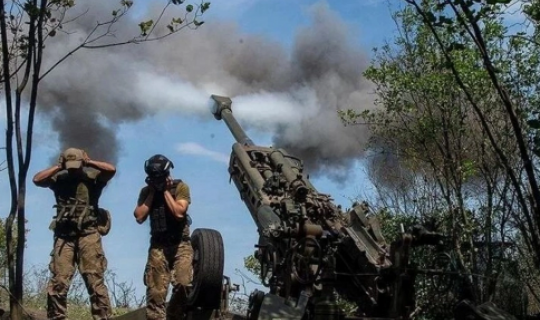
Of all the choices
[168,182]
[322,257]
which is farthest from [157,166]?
[322,257]

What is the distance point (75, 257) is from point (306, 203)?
2.11 metres

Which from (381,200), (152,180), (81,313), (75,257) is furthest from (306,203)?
(381,200)

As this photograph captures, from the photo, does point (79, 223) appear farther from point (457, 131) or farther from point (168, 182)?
point (457, 131)

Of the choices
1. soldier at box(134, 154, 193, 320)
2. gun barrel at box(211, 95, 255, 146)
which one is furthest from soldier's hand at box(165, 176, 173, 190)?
gun barrel at box(211, 95, 255, 146)

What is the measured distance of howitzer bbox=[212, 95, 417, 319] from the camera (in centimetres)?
675

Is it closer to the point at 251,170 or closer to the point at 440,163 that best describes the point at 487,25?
the point at 440,163

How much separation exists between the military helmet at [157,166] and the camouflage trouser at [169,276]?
67 cm

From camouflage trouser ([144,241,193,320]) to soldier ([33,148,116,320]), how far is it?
40cm

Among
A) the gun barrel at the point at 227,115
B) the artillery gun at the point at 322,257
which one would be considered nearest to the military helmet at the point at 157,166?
the artillery gun at the point at 322,257

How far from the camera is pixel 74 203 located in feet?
28.6

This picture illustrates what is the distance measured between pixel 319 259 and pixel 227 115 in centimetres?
478

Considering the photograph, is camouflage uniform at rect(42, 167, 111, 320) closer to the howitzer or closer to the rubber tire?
the rubber tire

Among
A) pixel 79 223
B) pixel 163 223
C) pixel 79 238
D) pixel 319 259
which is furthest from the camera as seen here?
pixel 163 223

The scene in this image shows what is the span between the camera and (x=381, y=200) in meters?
18.8
